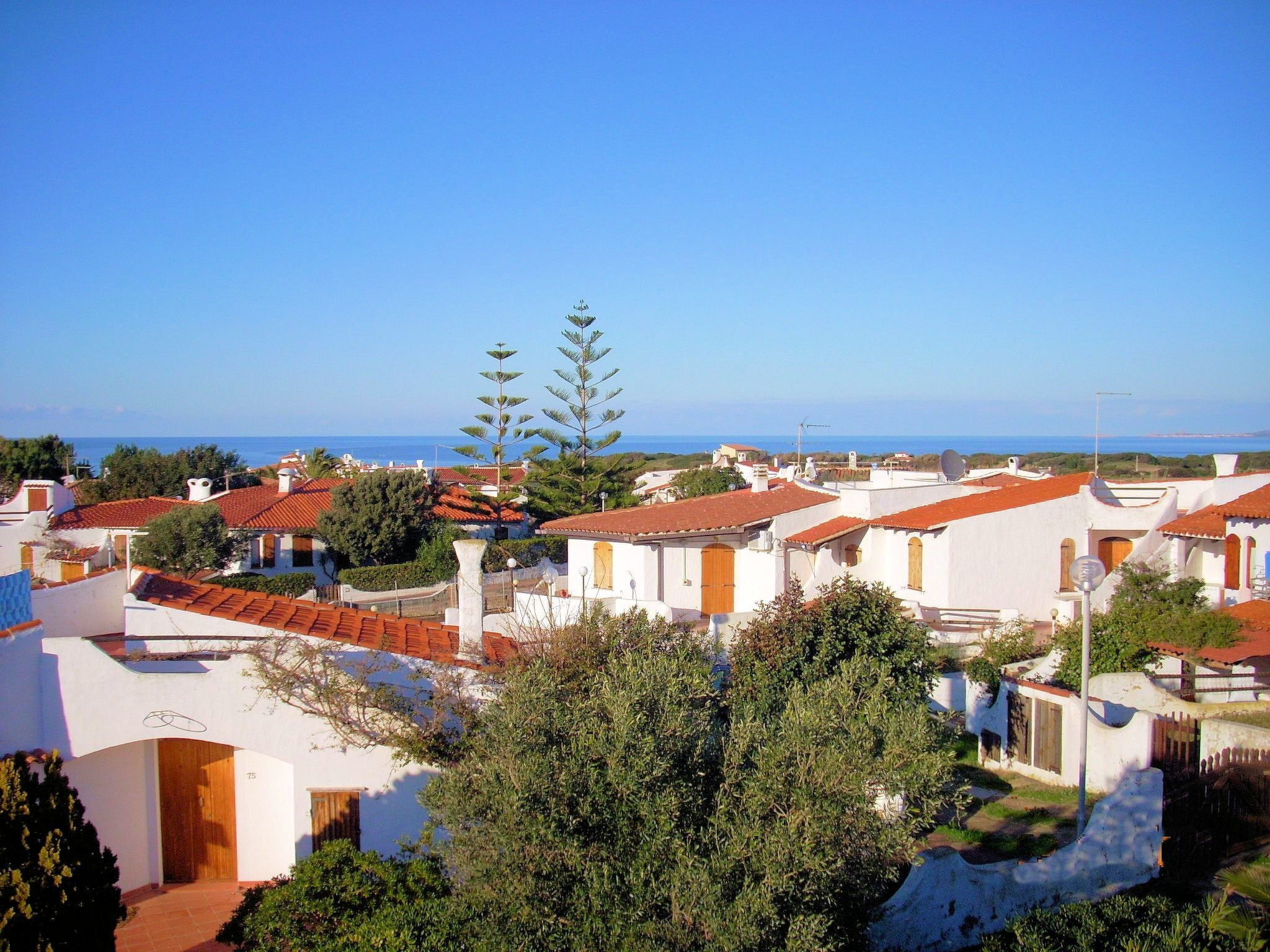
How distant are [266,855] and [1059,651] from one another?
9.89m

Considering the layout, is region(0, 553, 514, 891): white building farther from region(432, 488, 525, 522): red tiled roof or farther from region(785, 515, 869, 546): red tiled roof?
region(432, 488, 525, 522): red tiled roof

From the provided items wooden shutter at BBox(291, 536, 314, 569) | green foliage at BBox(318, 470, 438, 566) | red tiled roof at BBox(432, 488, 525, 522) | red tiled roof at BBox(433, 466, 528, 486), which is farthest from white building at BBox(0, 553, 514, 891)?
red tiled roof at BBox(433, 466, 528, 486)

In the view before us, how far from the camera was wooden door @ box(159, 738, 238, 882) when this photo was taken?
836cm

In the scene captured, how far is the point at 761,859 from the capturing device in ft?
14.9

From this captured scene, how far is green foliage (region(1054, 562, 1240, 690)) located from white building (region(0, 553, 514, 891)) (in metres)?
7.63

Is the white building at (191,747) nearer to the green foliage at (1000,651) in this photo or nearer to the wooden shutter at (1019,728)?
the wooden shutter at (1019,728)

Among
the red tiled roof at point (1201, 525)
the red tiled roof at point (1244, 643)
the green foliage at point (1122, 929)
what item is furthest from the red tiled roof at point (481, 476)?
the green foliage at point (1122, 929)

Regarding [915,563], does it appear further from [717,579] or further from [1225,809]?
[1225,809]

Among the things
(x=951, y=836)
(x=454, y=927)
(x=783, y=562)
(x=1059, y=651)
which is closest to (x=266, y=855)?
(x=454, y=927)

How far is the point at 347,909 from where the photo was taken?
6227 mm

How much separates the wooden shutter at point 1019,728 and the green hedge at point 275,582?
18.3 metres

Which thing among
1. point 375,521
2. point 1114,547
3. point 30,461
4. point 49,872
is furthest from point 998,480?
point 30,461

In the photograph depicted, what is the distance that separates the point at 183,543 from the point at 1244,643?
75.0 ft

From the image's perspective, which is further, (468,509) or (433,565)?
(468,509)
